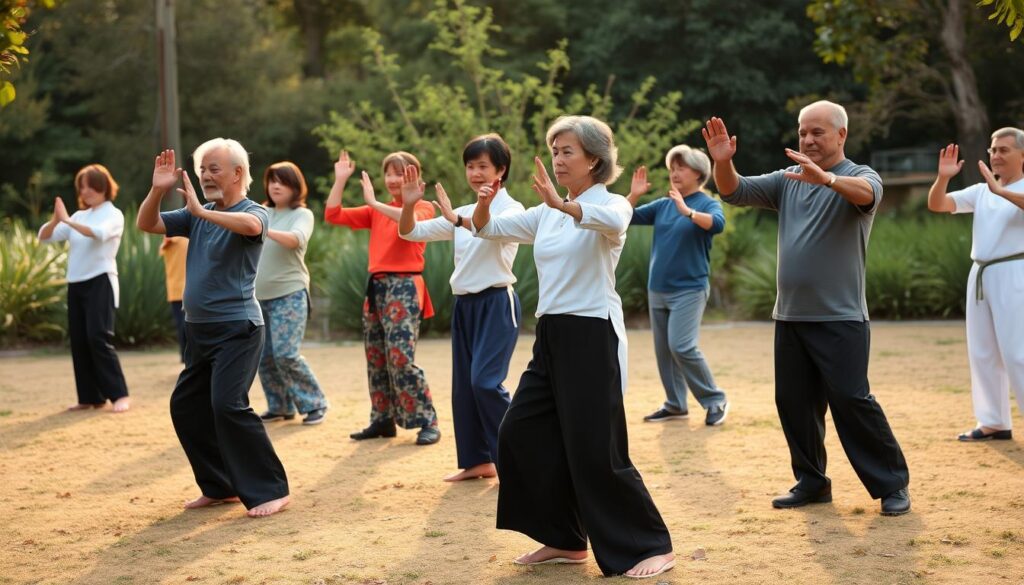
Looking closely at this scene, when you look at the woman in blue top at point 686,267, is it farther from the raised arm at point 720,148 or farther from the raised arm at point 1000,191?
the raised arm at point 720,148

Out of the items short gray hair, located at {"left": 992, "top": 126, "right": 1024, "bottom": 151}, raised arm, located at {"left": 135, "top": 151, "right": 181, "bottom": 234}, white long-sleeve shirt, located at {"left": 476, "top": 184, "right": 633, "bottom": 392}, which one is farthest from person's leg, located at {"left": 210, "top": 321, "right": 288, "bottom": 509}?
short gray hair, located at {"left": 992, "top": 126, "right": 1024, "bottom": 151}

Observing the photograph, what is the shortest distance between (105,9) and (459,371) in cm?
3248

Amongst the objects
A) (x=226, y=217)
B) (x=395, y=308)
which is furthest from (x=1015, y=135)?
(x=226, y=217)

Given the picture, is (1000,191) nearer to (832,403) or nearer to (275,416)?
(832,403)

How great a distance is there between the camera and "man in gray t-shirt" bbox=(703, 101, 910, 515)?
5.50 metres

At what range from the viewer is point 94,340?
9.31 meters

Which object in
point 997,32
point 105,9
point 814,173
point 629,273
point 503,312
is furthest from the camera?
point 105,9

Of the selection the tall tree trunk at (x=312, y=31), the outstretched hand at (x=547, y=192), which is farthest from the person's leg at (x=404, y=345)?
the tall tree trunk at (x=312, y=31)

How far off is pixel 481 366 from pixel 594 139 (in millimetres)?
2040

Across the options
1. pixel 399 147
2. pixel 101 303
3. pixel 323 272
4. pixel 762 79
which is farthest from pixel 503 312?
pixel 762 79

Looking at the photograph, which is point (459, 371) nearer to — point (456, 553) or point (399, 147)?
point (456, 553)

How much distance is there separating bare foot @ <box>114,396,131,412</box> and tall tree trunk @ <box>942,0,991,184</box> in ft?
64.0

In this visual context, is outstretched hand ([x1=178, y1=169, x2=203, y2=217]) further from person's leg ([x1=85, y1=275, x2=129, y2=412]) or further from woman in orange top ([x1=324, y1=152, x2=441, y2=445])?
person's leg ([x1=85, y1=275, x2=129, y2=412])

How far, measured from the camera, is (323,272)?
1683 cm
